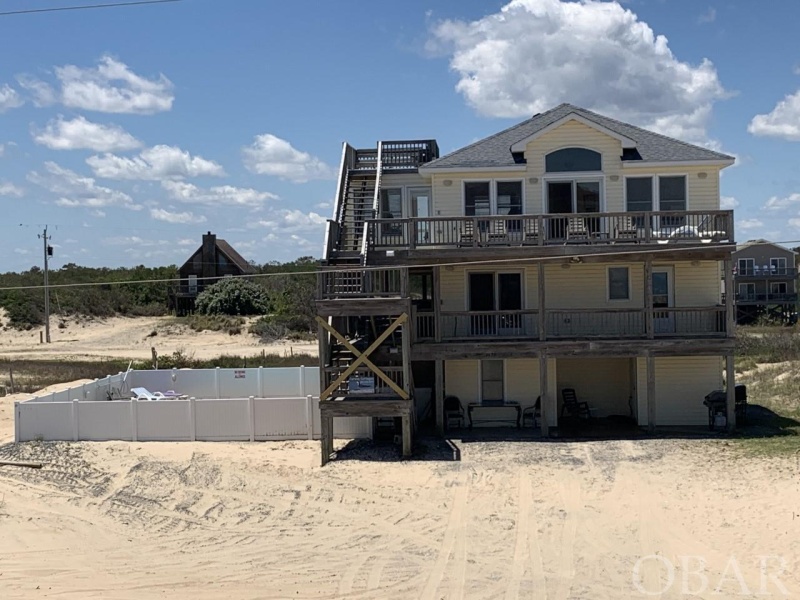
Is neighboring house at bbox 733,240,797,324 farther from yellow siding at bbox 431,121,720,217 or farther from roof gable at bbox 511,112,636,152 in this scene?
roof gable at bbox 511,112,636,152

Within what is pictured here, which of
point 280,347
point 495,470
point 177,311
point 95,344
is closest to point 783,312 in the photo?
point 280,347

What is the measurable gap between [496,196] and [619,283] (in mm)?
4165

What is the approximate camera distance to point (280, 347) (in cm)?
4981

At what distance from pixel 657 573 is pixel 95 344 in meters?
51.8

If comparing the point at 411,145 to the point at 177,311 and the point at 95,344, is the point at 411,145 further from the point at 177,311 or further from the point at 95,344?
the point at 177,311

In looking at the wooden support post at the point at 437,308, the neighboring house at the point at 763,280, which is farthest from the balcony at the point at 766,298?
the wooden support post at the point at 437,308

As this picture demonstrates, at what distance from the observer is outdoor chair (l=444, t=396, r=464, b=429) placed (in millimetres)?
21859

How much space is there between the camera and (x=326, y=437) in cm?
1827

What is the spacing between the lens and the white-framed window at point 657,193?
22.0 meters

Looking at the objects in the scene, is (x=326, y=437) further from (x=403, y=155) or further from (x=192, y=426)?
(x=403, y=155)

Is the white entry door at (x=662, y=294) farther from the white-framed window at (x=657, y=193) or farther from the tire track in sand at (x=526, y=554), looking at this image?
the tire track in sand at (x=526, y=554)

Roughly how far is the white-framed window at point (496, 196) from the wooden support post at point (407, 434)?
664 centimetres

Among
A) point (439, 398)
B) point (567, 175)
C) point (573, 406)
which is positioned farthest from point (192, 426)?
point (567, 175)

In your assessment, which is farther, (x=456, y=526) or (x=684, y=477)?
(x=684, y=477)
